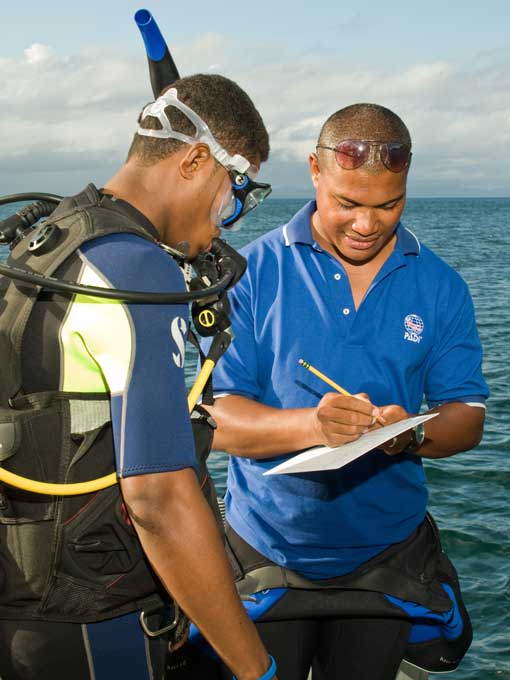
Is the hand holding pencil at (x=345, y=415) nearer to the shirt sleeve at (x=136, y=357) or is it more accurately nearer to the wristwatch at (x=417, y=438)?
the wristwatch at (x=417, y=438)

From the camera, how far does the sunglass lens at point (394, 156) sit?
3.66 metres

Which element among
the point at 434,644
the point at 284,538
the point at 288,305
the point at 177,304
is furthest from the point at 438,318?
the point at 177,304

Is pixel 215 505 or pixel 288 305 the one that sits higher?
pixel 288 305

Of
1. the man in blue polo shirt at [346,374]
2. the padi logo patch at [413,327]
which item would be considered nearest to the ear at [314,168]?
the man in blue polo shirt at [346,374]

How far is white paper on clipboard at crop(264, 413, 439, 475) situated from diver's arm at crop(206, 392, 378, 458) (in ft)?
0.34

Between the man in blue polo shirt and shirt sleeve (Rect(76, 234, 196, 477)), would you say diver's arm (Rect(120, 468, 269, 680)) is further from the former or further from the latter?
the man in blue polo shirt

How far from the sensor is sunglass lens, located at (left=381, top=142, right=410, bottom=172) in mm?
3658

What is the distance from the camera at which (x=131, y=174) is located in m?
2.65

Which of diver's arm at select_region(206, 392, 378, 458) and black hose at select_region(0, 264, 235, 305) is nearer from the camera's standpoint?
black hose at select_region(0, 264, 235, 305)

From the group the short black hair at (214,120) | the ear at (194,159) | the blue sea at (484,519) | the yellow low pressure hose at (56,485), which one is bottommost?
the blue sea at (484,519)

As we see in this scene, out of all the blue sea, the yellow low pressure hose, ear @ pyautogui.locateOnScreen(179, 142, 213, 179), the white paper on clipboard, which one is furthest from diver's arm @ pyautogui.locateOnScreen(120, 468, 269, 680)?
the blue sea

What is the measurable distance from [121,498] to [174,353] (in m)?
0.44

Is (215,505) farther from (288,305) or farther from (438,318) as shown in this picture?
(438,318)

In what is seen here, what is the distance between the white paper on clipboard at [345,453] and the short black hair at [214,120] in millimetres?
1060
